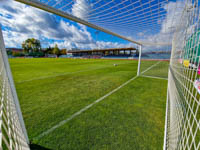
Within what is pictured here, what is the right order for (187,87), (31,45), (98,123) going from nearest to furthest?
(187,87) < (98,123) < (31,45)

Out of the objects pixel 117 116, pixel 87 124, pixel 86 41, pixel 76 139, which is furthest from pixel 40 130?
pixel 86 41

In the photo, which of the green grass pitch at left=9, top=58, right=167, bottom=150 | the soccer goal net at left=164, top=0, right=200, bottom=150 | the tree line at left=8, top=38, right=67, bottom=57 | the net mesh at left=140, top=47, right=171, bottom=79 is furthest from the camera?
the tree line at left=8, top=38, right=67, bottom=57

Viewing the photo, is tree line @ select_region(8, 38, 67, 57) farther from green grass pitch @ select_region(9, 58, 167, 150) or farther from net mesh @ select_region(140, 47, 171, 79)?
green grass pitch @ select_region(9, 58, 167, 150)

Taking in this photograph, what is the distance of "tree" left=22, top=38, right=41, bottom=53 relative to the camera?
181 ft

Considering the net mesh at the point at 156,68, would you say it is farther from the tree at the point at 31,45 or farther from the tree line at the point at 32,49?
the tree at the point at 31,45

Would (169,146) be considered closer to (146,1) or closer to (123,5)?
(146,1)

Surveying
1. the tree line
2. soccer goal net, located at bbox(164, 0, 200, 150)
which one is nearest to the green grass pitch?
soccer goal net, located at bbox(164, 0, 200, 150)

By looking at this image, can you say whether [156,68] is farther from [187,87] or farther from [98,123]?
[98,123]

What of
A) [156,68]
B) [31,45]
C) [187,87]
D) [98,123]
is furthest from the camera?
[31,45]

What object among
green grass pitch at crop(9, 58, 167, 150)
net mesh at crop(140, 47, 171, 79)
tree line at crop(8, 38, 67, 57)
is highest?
tree line at crop(8, 38, 67, 57)

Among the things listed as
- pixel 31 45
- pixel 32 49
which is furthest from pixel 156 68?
pixel 31 45

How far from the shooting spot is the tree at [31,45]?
55184 millimetres

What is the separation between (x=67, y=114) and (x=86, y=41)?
108 feet

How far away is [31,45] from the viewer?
186 ft
